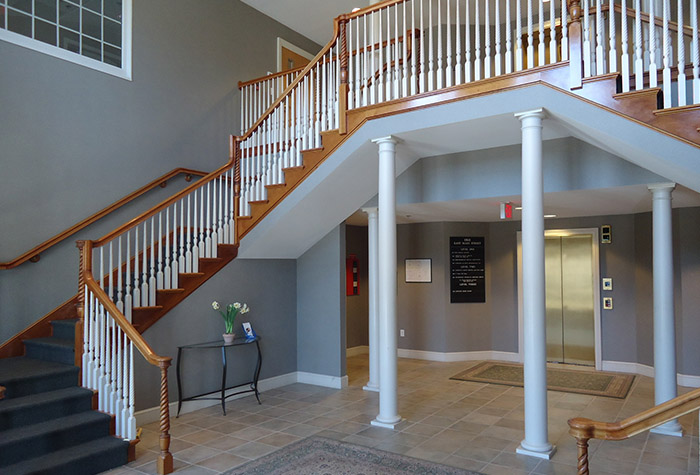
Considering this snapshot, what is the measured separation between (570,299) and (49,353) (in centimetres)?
723

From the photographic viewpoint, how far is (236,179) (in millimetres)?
6406

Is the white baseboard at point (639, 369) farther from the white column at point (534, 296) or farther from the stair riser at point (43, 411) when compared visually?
the stair riser at point (43, 411)

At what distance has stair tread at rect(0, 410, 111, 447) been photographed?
3.79 metres

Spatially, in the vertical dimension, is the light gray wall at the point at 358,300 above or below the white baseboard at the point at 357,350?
above

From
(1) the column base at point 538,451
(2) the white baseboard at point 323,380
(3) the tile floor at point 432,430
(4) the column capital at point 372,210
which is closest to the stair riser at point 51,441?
(3) the tile floor at point 432,430

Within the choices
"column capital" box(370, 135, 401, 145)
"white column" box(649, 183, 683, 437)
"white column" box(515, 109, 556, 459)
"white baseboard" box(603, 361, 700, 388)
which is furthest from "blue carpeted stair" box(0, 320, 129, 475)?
"white baseboard" box(603, 361, 700, 388)

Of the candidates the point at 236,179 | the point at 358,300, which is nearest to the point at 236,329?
the point at 236,179

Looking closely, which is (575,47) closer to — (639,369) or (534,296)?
(534,296)

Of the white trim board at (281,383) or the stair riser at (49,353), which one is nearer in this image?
the stair riser at (49,353)

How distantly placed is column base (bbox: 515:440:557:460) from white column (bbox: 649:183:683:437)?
55.8 inches

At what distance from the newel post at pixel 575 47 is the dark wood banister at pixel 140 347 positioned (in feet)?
13.0

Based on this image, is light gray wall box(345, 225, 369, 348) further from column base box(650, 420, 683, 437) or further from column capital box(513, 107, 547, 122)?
column base box(650, 420, 683, 437)

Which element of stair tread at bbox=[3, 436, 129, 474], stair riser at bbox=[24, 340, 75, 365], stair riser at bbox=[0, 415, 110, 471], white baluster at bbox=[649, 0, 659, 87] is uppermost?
white baluster at bbox=[649, 0, 659, 87]

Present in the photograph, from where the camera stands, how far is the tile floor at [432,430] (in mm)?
4254
